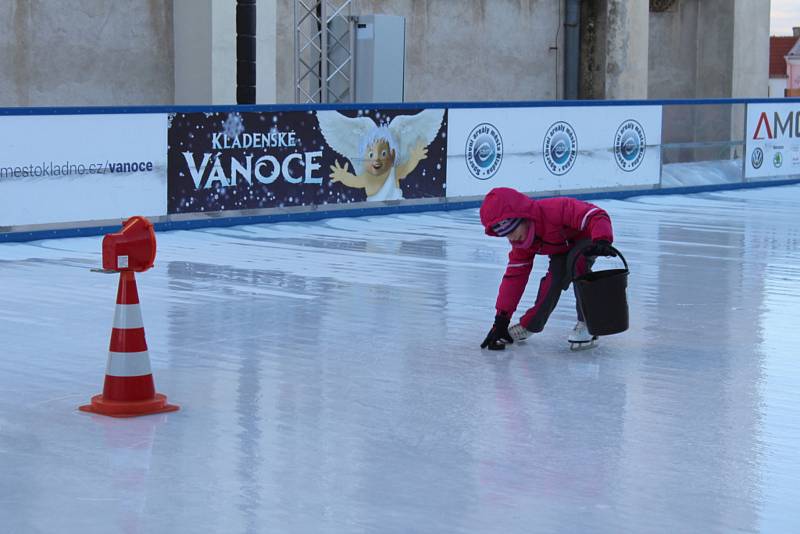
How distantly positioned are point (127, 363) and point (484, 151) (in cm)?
1206

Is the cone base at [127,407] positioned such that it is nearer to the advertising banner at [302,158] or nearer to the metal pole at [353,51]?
the advertising banner at [302,158]

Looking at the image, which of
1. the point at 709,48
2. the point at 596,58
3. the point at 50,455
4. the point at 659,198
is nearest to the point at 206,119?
the point at 659,198

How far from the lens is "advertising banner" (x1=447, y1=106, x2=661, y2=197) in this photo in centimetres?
1856

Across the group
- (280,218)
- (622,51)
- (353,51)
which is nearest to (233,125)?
(280,218)

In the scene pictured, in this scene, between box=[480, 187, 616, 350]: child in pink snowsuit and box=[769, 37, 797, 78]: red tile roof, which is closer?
box=[480, 187, 616, 350]: child in pink snowsuit

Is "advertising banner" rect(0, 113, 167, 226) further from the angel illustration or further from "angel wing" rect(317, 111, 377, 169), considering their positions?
the angel illustration

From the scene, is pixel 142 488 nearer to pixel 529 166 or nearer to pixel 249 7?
pixel 529 166

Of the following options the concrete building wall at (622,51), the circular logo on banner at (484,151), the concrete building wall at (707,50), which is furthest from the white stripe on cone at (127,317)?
the concrete building wall at (707,50)

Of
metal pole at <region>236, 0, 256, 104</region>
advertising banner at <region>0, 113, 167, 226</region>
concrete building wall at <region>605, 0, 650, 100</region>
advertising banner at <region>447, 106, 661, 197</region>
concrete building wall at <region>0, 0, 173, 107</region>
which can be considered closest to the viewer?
advertising banner at <region>0, 113, 167, 226</region>

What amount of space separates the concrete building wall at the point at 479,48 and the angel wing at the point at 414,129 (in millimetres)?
6811

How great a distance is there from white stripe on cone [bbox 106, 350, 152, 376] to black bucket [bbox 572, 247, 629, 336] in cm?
277

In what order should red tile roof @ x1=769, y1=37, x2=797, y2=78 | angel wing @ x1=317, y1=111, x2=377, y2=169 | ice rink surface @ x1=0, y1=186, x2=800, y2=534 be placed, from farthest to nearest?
red tile roof @ x1=769, y1=37, x2=797, y2=78 < angel wing @ x1=317, y1=111, x2=377, y2=169 < ice rink surface @ x1=0, y1=186, x2=800, y2=534

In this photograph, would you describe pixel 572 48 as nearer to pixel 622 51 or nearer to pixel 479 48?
pixel 622 51

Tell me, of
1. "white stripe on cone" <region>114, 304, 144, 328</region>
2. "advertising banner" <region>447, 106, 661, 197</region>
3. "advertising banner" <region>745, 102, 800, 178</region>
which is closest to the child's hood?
"white stripe on cone" <region>114, 304, 144, 328</region>
